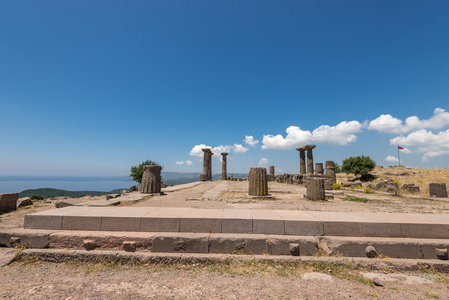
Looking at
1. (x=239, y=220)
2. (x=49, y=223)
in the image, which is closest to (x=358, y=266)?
(x=239, y=220)

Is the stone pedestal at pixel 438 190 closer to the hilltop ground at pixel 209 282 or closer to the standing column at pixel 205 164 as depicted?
the hilltop ground at pixel 209 282

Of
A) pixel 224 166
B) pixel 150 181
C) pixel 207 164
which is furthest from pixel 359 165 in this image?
pixel 150 181

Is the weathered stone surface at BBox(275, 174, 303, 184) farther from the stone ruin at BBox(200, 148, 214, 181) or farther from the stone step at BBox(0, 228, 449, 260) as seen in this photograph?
the stone step at BBox(0, 228, 449, 260)

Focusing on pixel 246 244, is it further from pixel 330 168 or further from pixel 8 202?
pixel 330 168

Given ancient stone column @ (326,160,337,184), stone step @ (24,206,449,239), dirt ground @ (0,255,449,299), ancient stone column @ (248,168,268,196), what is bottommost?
dirt ground @ (0,255,449,299)

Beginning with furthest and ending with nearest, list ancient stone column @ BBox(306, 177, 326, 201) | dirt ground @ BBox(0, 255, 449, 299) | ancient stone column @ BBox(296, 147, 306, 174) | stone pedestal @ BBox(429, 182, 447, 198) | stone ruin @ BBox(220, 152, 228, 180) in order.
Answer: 1. stone ruin @ BBox(220, 152, 228, 180)
2. ancient stone column @ BBox(296, 147, 306, 174)
3. stone pedestal @ BBox(429, 182, 447, 198)
4. ancient stone column @ BBox(306, 177, 326, 201)
5. dirt ground @ BBox(0, 255, 449, 299)

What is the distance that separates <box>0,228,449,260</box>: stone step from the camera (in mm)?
4129

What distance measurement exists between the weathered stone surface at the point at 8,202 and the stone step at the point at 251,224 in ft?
19.3

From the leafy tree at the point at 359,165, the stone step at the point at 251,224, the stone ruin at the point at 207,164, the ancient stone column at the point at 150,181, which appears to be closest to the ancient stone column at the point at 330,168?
the leafy tree at the point at 359,165

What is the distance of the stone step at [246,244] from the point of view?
4.13 m

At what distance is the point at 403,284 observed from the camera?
3.38 m

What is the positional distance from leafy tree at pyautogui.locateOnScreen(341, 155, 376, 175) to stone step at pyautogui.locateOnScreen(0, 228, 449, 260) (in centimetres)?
3106

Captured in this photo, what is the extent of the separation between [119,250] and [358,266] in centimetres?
480

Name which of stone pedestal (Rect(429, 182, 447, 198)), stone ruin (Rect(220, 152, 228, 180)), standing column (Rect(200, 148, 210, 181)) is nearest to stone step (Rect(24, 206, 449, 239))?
stone pedestal (Rect(429, 182, 447, 198))
